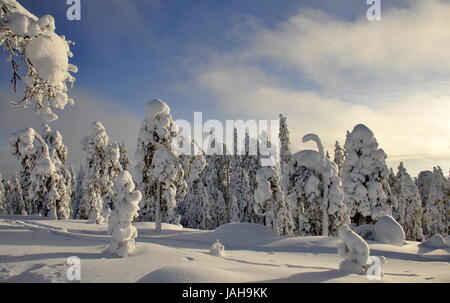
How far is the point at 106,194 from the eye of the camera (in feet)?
112

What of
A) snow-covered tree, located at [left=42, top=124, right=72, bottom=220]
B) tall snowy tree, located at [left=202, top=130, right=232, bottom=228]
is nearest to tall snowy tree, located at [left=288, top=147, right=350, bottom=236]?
snow-covered tree, located at [left=42, top=124, right=72, bottom=220]

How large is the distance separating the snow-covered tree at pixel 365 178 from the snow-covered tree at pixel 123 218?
19.8 metres

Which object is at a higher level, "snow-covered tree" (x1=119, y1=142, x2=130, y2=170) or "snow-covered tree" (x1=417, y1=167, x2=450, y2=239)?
"snow-covered tree" (x1=119, y1=142, x2=130, y2=170)

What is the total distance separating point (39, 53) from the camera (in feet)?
20.4

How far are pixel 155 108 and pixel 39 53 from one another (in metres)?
17.3

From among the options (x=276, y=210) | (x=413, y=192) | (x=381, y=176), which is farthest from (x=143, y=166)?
(x=413, y=192)

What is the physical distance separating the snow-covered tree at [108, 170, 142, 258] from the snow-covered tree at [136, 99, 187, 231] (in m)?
11.2

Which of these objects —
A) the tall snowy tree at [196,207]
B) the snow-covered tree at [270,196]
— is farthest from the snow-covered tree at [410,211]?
the tall snowy tree at [196,207]

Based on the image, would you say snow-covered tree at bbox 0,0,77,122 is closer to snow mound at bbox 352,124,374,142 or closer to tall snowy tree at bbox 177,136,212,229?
snow mound at bbox 352,124,374,142

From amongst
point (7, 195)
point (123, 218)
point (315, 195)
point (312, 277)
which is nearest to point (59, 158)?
point (123, 218)

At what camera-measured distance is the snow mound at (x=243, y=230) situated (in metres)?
23.5

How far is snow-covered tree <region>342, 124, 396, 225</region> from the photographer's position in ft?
80.3

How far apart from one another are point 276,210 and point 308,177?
3969 millimetres
